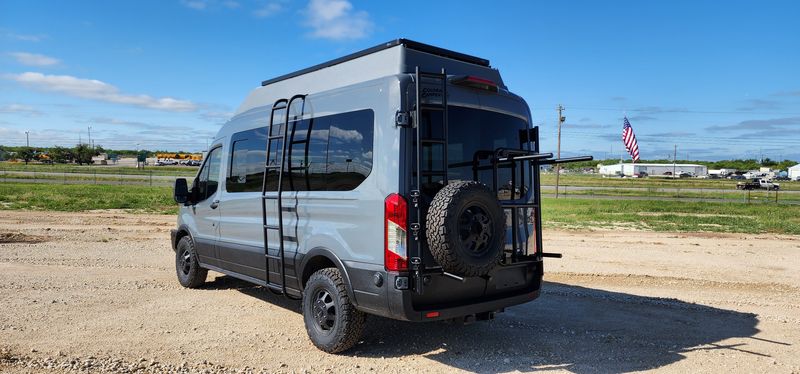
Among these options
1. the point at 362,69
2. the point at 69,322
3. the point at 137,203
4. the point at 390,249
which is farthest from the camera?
the point at 137,203

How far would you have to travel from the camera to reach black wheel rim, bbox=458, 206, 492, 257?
450cm

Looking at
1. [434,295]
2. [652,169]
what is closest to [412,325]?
[434,295]

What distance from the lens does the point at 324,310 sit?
519cm

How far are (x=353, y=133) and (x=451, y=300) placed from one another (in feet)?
5.64

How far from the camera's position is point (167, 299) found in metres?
7.38

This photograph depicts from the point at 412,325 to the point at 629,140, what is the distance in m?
36.3

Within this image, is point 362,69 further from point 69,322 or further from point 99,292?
point 99,292

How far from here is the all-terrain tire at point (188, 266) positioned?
791cm

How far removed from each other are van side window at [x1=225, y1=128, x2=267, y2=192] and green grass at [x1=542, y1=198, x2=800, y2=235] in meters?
13.7

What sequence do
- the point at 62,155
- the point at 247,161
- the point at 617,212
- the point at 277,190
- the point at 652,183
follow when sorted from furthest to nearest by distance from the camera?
the point at 62,155, the point at 652,183, the point at 617,212, the point at 247,161, the point at 277,190

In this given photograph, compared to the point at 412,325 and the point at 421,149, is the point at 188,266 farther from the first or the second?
the point at 421,149

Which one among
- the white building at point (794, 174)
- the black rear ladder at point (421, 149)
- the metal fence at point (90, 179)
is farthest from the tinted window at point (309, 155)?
the white building at point (794, 174)

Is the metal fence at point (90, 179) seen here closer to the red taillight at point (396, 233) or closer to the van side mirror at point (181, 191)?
the van side mirror at point (181, 191)

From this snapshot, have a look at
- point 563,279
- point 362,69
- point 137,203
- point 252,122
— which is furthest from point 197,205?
point 137,203
